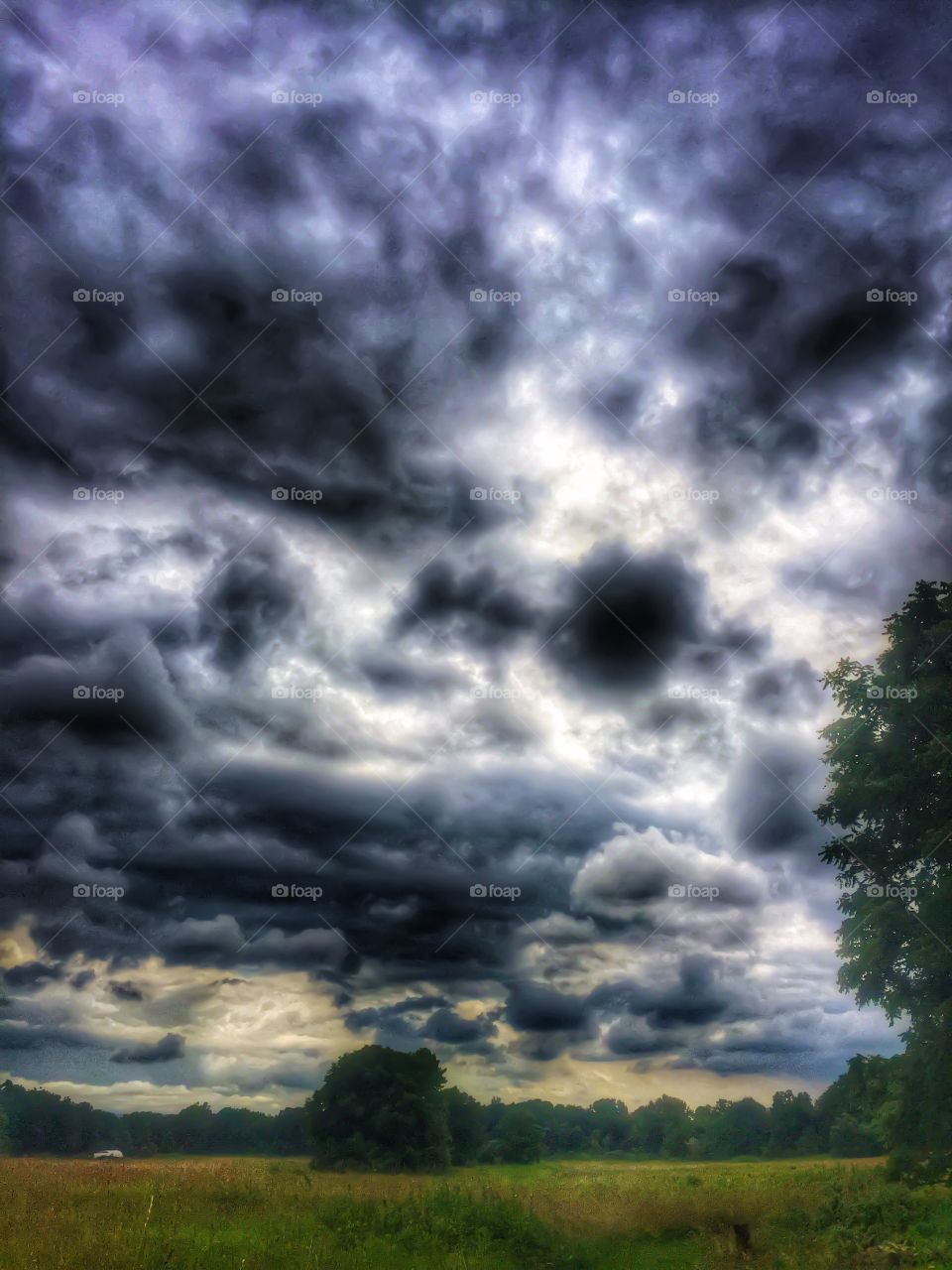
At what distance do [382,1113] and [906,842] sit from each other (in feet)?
48.7

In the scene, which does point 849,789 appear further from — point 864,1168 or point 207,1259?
point 207,1259

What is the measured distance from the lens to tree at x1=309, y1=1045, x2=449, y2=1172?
21.5m

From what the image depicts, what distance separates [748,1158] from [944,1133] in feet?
17.1

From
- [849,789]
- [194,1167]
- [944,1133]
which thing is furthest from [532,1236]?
[849,789]

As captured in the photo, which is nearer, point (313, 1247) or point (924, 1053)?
point (313, 1247)

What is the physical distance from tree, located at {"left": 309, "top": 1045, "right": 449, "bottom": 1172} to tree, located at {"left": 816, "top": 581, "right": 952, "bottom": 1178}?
34.9ft

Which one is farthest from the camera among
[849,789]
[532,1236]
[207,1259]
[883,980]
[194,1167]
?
[849,789]

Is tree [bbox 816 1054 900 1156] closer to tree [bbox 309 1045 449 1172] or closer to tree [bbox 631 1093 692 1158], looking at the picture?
tree [bbox 631 1093 692 1158]

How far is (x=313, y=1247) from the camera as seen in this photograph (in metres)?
16.2

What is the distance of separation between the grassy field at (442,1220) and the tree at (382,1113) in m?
1.44

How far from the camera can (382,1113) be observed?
73.0 feet
